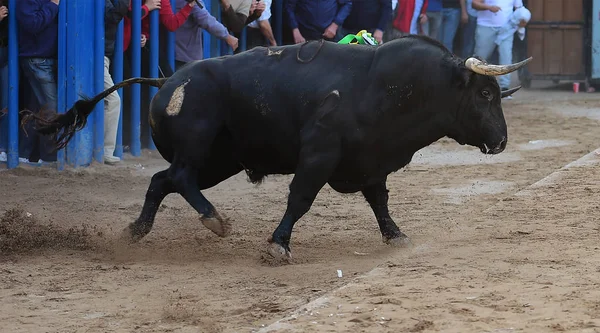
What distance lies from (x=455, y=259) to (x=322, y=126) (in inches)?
47.3

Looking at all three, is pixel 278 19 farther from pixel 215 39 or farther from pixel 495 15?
pixel 495 15

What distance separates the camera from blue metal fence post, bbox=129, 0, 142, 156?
11.9 m

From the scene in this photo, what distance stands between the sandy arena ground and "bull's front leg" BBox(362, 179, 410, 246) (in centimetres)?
13

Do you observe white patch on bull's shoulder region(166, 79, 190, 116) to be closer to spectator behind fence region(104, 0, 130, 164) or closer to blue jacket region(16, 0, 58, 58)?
blue jacket region(16, 0, 58, 58)

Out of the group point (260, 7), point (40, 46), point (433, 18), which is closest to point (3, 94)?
point (40, 46)

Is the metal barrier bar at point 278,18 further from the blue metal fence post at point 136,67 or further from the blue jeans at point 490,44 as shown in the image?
the blue jeans at point 490,44

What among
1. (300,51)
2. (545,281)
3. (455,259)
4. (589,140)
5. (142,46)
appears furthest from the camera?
(589,140)

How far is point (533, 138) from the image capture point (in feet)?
45.4

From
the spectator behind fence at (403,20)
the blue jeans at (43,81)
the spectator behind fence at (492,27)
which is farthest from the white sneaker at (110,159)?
the spectator behind fence at (492,27)

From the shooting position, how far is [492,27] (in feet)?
59.3

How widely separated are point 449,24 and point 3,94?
9.00 m

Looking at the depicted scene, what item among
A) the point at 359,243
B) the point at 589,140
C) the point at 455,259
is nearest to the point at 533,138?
the point at 589,140

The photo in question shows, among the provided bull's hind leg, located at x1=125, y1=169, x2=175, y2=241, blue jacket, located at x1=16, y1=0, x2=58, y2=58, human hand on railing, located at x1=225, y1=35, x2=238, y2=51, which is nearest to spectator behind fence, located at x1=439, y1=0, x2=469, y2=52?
human hand on railing, located at x1=225, y1=35, x2=238, y2=51

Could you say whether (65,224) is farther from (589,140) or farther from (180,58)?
(589,140)
